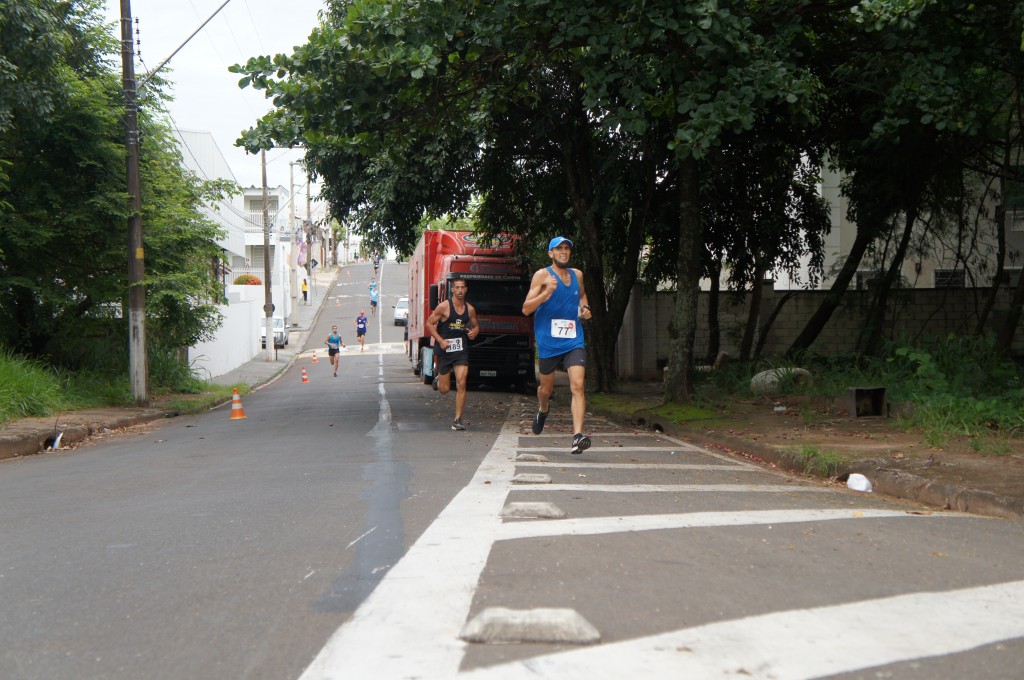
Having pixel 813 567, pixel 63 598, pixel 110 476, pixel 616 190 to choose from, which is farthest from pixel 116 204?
pixel 813 567

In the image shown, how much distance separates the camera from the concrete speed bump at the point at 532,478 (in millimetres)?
7404

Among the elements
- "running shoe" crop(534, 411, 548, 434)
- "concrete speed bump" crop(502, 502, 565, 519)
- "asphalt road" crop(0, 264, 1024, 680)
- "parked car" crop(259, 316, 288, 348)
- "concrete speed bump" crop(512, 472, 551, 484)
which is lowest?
"asphalt road" crop(0, 264, 1024, 680)

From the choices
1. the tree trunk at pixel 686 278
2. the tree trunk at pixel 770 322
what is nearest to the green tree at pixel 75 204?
the tree trunk at pixel 686 278

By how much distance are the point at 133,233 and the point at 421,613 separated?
51.1 ft

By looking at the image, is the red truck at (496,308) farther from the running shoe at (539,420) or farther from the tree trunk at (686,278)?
the running shoe at (539,420)

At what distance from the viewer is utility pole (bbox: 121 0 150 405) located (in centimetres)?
1752

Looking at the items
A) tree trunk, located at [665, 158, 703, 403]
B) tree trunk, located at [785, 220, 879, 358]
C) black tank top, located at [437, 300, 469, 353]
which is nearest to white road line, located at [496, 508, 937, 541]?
black tank top, located at [437, 300, 469, 353]

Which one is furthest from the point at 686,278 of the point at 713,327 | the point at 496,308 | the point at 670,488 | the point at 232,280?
the point at 232,280

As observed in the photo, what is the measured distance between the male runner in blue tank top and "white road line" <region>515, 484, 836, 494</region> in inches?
67.0

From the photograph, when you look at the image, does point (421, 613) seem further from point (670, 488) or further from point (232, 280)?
point (232, 280)

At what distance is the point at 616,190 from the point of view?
1752 cm

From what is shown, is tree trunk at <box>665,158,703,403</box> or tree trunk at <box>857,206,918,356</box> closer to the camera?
tree trunk at <box>665,158,703,403</box>

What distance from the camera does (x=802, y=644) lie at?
12.0 ft

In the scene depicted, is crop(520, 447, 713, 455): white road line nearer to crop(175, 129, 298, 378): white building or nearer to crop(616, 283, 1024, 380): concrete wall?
crop(616, 283, 1024, 380): concrete wall
